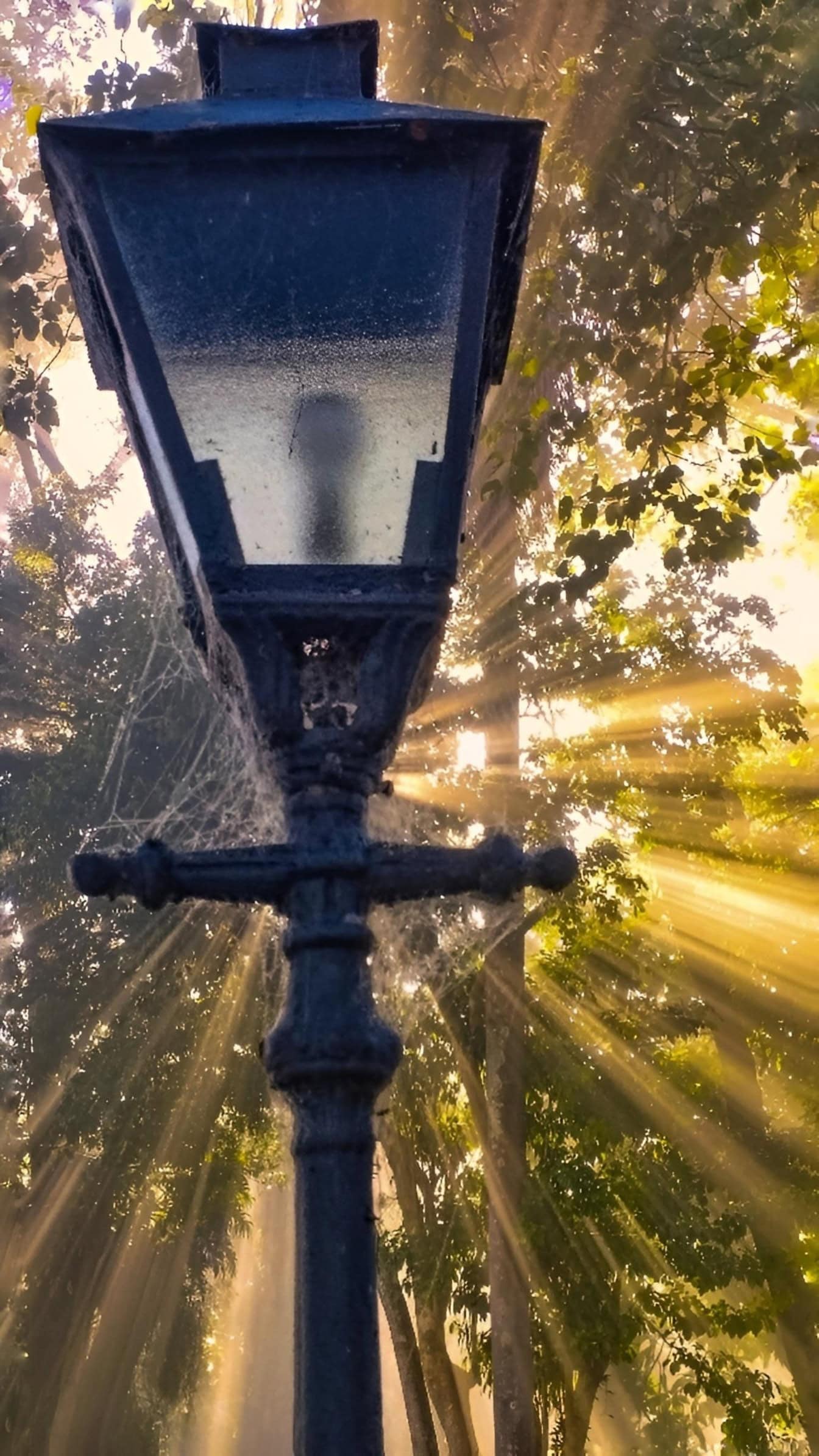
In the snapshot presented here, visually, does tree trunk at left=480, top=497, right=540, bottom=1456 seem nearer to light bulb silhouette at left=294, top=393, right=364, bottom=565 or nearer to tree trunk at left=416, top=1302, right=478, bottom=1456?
tree trunk at left=416, top=1302, right=478, bottom=1456

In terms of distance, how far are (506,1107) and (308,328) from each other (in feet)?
35.4

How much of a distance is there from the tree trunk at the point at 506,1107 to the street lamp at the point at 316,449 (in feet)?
26.7

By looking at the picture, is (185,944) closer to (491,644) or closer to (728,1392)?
(491,644)

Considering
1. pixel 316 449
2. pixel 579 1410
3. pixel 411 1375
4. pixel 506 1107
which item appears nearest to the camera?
pixel 316 449

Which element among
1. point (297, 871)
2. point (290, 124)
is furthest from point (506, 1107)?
point (290, 124)

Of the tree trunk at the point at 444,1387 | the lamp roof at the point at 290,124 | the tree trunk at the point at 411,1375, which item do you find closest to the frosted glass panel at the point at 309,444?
the lamp roof at the point at 290,124

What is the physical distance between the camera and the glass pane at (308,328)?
220cm

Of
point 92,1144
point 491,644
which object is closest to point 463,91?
point 491,644

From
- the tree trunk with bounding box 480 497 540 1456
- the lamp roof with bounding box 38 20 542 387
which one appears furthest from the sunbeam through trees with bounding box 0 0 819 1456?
the lamp roof with bounding box 38 20 542 387

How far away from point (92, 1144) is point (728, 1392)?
723cm

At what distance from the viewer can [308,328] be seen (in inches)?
88.4

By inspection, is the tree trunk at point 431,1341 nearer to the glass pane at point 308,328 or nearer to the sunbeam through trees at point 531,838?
the sunbeam through trees at point 531,838

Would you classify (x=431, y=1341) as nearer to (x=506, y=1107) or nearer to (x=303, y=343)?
(x=506, y=1107)

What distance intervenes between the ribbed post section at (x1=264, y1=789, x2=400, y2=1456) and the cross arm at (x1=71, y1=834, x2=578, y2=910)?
0.02m
